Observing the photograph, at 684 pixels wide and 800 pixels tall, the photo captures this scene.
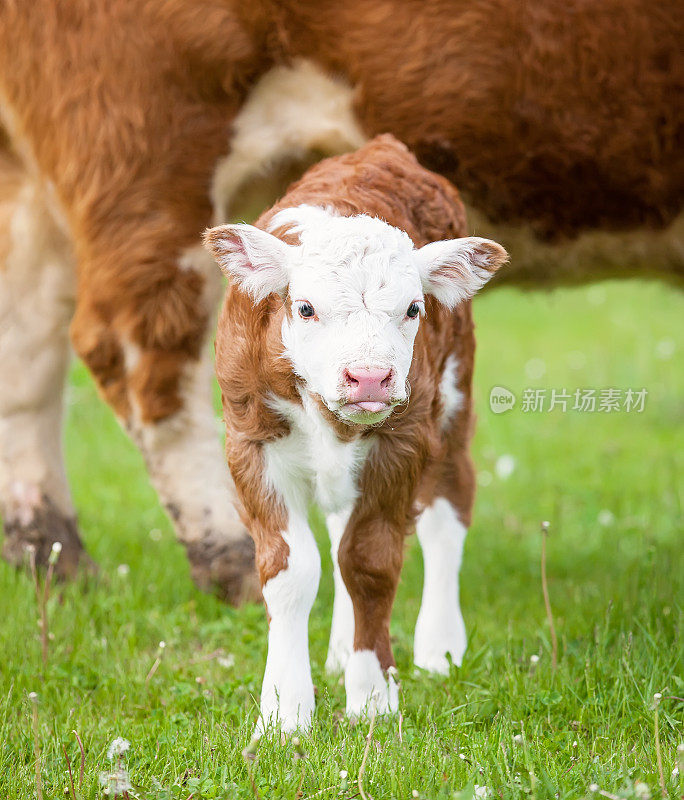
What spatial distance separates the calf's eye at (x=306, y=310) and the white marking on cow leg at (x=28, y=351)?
228 cm

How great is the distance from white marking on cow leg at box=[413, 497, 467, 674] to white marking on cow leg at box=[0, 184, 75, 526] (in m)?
1.74

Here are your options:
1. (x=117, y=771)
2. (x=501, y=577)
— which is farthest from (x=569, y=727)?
(x=501, y=577)

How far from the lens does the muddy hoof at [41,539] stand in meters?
4.74

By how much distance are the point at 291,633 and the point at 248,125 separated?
199 centimetres

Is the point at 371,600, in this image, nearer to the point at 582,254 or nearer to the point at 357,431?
the point at 357,431

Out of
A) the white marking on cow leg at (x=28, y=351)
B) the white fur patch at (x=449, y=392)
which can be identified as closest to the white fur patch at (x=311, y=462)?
the white fur patch at (x=449, y=392)

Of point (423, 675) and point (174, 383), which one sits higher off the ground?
point (174, 383)

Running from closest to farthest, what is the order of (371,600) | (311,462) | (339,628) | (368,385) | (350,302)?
(368,385)
(350,302)
(311,462)
(371,600)
(339,628)

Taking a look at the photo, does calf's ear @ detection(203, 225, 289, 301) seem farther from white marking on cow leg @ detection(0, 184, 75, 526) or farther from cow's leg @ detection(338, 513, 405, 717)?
white marking on cow leg @ detection(0, 184, 75, 526)

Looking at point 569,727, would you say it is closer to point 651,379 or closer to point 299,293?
point 299,293

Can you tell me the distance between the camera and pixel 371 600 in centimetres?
312

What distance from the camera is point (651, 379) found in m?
8.56

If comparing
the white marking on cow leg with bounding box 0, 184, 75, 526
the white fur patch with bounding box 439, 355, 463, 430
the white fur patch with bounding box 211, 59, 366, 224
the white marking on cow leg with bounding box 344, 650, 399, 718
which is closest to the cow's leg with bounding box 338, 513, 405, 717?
the white marking on cow leg with bounding box 344, 650, 399, 718

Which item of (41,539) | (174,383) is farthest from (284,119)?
(41,539)
